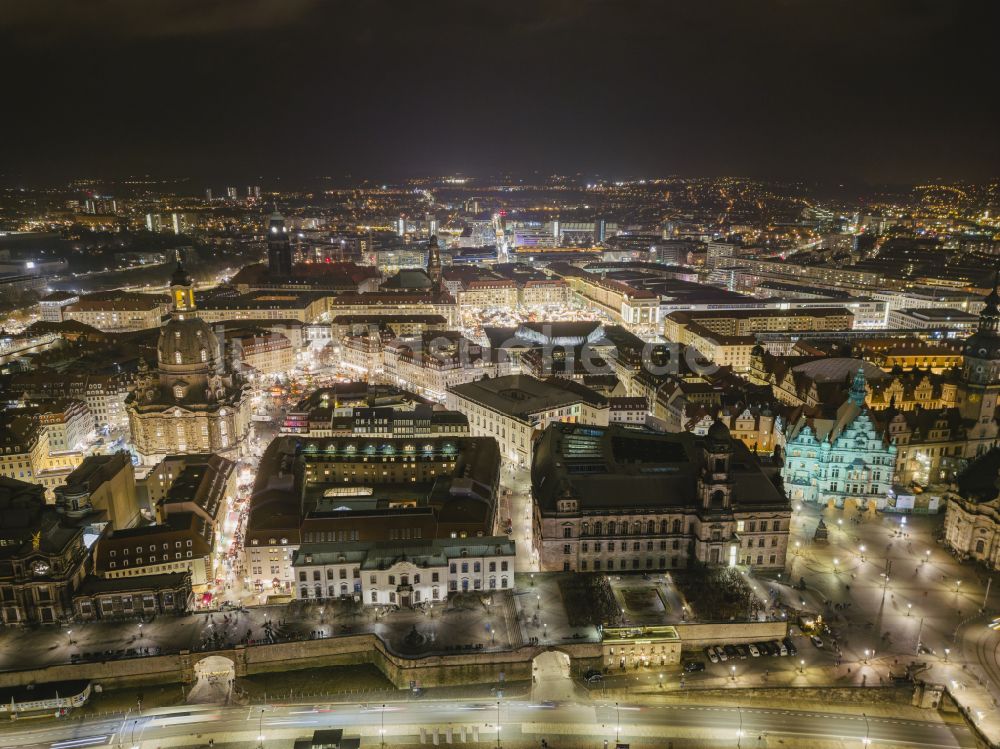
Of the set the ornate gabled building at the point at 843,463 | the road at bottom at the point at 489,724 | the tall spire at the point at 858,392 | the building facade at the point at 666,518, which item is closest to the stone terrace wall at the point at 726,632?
the road at bottom at the point at 489,724

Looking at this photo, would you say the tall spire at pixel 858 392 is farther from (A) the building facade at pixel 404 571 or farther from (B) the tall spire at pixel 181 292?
(B) the tall spire at pixel 181 292

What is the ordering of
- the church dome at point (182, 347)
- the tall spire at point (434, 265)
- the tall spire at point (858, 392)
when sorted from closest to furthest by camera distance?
the tall spire at point (858, 392)
the church dome at point (182, 347)
the tall spire at point (434, 265)

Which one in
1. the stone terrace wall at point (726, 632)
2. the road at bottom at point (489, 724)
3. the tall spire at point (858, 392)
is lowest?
the road at bottom at point (489, 724)

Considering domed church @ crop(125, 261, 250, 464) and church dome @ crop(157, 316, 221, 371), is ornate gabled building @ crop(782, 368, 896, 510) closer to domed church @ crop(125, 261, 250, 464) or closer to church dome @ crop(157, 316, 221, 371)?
domed church @ crop(125, 261, 250, 464)

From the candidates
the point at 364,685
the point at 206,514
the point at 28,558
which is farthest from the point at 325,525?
the point at 28,558

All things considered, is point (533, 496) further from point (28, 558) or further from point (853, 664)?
point (28, 558)

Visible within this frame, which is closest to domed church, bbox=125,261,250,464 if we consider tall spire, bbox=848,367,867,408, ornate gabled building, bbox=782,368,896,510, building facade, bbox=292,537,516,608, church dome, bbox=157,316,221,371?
church dome, bbox=157,316,221,371

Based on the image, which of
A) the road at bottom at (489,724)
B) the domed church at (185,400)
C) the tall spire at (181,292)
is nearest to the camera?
the road at bottom at (489,724)

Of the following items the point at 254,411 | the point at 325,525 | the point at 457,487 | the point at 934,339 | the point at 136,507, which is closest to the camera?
the point at 325,525
